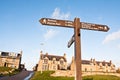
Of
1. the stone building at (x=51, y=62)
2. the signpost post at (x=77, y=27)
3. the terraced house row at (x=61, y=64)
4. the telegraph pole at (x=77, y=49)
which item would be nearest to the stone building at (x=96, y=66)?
the terraced house row at (x=61, y=64)

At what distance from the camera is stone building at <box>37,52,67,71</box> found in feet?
251

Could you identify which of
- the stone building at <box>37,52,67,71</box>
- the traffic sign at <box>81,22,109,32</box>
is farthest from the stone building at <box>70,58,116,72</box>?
the traffic sign at <box>81,22,109,32</box>

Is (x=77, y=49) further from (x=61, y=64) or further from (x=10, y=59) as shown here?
(x=10, y=59)

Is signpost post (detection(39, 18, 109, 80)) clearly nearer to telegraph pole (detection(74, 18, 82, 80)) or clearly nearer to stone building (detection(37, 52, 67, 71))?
A: telegraph pole (detection(74, 18, 82, 80))

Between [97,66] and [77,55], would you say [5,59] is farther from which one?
[77,55]

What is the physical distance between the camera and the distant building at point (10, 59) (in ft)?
273

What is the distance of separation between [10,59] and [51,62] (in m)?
21.5

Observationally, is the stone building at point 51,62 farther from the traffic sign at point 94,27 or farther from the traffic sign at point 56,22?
the traffic sign at point 56,22

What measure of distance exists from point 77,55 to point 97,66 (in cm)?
8098

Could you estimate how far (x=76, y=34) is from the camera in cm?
895

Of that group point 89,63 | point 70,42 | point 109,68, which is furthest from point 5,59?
point 70,42

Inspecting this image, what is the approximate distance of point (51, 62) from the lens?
77375mm

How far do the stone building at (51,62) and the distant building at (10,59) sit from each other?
1343 cm

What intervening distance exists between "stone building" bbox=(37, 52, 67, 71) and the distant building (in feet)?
44.1
